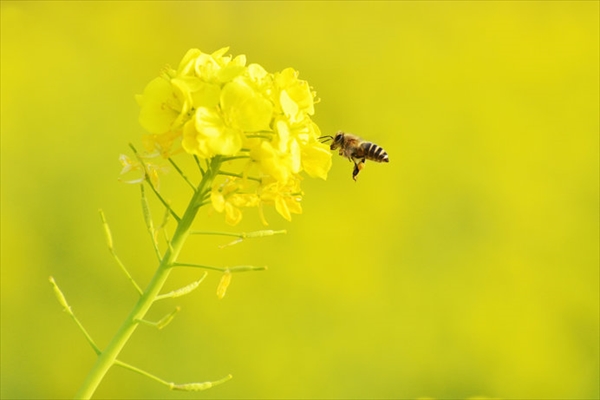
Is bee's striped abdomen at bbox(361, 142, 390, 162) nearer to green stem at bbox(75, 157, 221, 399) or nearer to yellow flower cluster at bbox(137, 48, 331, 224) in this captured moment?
yellow flower cluster at bbox(137, 48, 331, 224)

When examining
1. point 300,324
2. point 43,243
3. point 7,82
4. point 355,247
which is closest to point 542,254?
point 355,247

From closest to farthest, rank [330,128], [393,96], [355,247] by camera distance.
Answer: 1. [355,247]
2. [330,128]
3. [393,96]

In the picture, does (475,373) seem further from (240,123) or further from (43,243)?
(240,123)

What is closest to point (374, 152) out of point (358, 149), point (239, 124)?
point (358, 149)

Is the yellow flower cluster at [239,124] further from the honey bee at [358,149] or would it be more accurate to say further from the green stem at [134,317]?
the honey bee at [358,149]

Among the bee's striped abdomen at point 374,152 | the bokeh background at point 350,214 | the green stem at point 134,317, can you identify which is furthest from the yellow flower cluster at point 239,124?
the bokeh background at point 350,214

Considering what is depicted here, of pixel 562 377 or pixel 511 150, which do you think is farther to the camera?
pixel 511 150

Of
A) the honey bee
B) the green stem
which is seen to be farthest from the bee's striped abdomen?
the green stem
